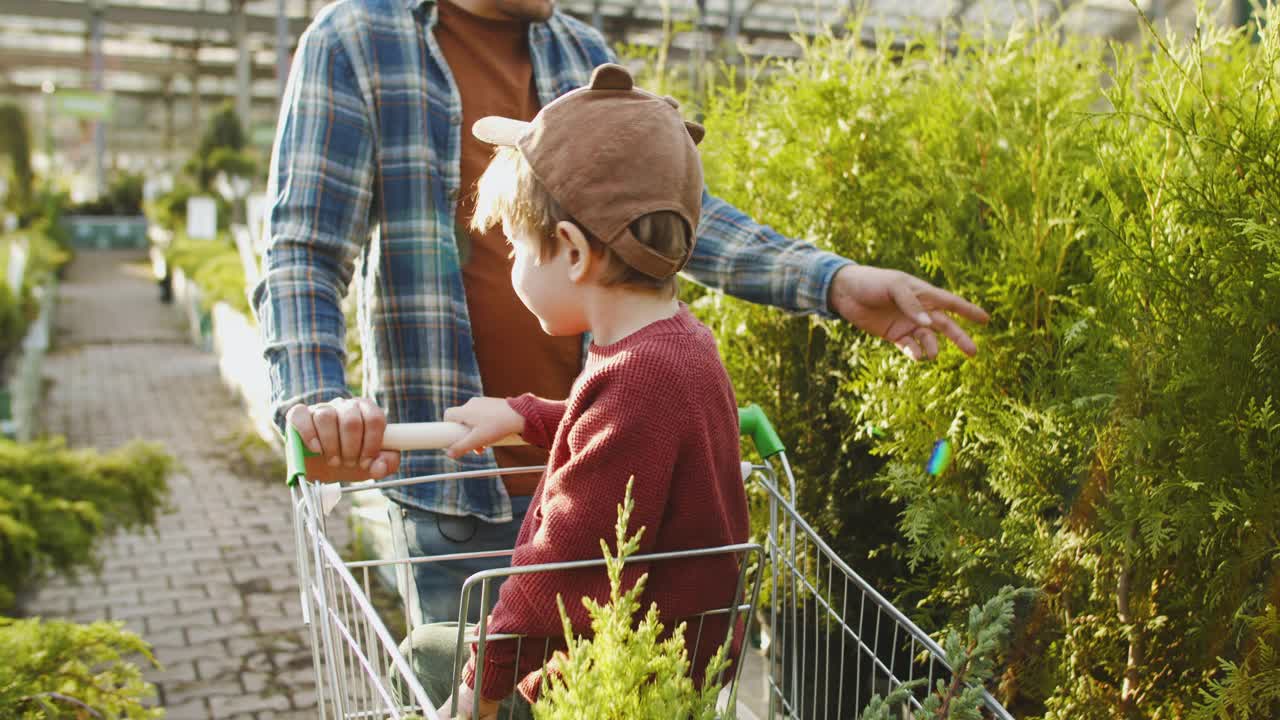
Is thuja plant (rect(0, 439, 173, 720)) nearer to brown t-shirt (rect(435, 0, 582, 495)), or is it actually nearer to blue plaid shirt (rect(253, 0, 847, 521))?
blue plaid shirt (rect(253, 0, 847, 521))

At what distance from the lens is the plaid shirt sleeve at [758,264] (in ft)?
7.31

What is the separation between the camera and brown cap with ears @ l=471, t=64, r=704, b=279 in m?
1.54

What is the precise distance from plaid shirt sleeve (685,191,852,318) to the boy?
62 centimetres

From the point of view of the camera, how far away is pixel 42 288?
13.9 m

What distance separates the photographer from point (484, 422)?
182 cm

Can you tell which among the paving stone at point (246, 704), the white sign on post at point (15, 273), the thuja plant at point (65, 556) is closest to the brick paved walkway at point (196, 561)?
the paving stone at point (246, 704)

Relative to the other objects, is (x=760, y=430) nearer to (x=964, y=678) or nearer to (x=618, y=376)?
(x=618, y=376)

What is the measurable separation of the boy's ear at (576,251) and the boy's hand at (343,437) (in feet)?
1.32

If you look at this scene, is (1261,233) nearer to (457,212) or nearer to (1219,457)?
(1219,457)

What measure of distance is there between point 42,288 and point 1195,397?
1451cm

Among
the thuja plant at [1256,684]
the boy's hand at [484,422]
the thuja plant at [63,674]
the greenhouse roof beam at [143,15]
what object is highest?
the greenhouse roof beam at [143,15]

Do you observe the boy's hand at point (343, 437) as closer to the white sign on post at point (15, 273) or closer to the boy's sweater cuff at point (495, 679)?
the boy's sweater cuff at point (495, 679)

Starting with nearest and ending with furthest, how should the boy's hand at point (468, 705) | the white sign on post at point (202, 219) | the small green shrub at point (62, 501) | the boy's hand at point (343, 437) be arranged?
the boy's hand at point (468, 705) → the boy's hand at point (343, 437) → the small green shrub at point (62, 501) → the white sign on post at point (202, 219)

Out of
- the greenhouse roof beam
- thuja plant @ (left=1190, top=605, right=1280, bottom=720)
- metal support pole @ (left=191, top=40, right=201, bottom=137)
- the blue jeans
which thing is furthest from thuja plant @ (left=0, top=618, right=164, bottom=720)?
metal support pole @ (left=191, top=40, right=201, bottom=137)
